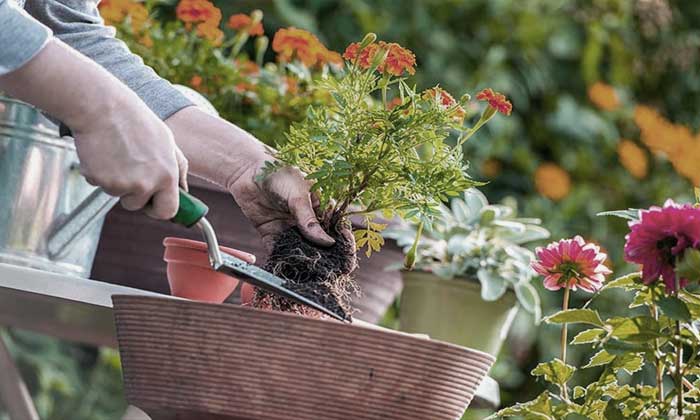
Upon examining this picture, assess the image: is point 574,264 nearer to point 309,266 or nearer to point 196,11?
point 309,266

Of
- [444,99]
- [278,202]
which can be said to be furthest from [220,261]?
[444,99]

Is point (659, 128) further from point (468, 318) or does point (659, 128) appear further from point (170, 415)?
point (170, 415)

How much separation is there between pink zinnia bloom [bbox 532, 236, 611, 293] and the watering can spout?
0.57m

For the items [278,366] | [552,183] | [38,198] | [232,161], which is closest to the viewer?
[278,366]

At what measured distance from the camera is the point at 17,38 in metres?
0.98

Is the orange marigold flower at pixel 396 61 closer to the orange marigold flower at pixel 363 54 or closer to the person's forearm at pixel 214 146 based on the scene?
the orange marigold flower at pixel 363 54

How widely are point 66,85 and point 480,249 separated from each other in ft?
3.33

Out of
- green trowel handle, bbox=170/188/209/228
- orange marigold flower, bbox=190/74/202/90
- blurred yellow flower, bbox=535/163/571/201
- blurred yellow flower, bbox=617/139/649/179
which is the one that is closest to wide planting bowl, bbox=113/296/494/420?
green trowel handle, bbox=170/188/209/228

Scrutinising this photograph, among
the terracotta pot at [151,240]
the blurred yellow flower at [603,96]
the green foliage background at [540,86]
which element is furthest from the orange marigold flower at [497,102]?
the blurred yellow flower at [603,96]

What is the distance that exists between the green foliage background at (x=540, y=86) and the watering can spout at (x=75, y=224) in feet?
5.23

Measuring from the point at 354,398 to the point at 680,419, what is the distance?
0.37 meters

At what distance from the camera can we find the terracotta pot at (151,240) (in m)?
1.60

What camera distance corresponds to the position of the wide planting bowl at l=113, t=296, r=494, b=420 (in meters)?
0.95

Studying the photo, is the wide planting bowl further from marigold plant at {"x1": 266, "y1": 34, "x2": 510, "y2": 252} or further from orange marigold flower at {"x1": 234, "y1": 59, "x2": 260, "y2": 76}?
orange marigold flower at {"x1": 234, "y1": 59, "x2": 260, "y2": 76}
